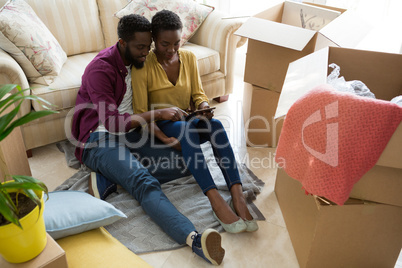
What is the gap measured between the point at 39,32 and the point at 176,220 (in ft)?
4.33

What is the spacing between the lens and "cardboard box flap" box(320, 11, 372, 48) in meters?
1.75

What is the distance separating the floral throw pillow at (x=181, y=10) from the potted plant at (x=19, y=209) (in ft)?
5.20

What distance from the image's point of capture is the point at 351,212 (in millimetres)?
1289

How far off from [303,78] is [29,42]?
1.44 meters

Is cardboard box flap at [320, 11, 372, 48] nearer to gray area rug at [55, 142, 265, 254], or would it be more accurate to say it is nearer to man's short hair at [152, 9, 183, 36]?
man's short hair at [152, 9, 183, 36]

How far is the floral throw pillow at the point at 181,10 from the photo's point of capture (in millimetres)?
2430

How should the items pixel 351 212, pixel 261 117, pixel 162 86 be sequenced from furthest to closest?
pixel 261 117, pixel 162 86, pixel 351 212

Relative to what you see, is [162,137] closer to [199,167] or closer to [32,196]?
[199,167]

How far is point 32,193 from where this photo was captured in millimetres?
946

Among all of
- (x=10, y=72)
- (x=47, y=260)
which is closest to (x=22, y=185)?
(x=47, y=260)

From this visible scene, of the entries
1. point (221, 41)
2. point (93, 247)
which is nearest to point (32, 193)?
point (93, 247)

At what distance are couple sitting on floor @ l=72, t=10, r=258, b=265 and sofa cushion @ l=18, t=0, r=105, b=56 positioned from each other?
685 mm

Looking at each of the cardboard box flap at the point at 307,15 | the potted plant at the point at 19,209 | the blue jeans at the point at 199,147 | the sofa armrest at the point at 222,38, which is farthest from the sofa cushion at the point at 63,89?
the cardboard box flap at the point at 307,15

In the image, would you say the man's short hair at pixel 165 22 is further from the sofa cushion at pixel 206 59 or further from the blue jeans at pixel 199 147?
the sofa cushion at pixel 206 59
